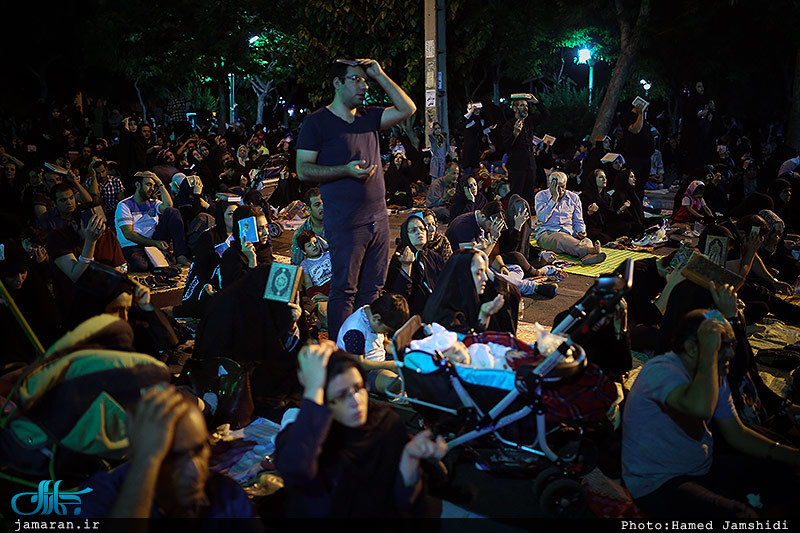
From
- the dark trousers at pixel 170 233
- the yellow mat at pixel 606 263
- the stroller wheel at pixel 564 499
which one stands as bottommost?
the yellow mat at pixel 606 263

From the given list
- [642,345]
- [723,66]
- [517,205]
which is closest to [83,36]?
[723,66]

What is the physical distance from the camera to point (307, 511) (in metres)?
2.80

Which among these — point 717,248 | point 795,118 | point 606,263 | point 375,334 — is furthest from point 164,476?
point 795,118

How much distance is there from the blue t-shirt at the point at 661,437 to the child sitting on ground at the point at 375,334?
1946mm

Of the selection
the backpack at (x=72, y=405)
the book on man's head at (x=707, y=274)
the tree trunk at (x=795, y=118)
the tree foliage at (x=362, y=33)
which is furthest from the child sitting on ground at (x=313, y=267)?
the tree trunk at (x=795, y=118)

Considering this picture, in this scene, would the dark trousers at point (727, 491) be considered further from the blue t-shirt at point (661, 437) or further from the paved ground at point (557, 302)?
the paved ground at point (557, 302)

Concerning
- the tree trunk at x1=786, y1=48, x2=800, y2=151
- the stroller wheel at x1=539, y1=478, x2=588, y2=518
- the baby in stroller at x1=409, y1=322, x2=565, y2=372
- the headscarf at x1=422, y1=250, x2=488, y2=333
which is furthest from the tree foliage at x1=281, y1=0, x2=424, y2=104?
the stroller wheel at x1=539, y1=478, x2=588, y2=518

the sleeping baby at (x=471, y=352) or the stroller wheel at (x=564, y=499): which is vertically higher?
the sleeping baby at (x=471, y=352)

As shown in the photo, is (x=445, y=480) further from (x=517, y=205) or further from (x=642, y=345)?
(x=517, y=205)

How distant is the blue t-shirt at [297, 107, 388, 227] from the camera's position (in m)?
5.20

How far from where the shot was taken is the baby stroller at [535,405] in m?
3.67

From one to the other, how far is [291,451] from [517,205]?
7.27 m

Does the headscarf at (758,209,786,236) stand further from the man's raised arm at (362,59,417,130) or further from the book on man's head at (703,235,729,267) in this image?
the man's raised arm at (362,59,417,130)

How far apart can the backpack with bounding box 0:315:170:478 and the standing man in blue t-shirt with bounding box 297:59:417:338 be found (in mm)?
2293
